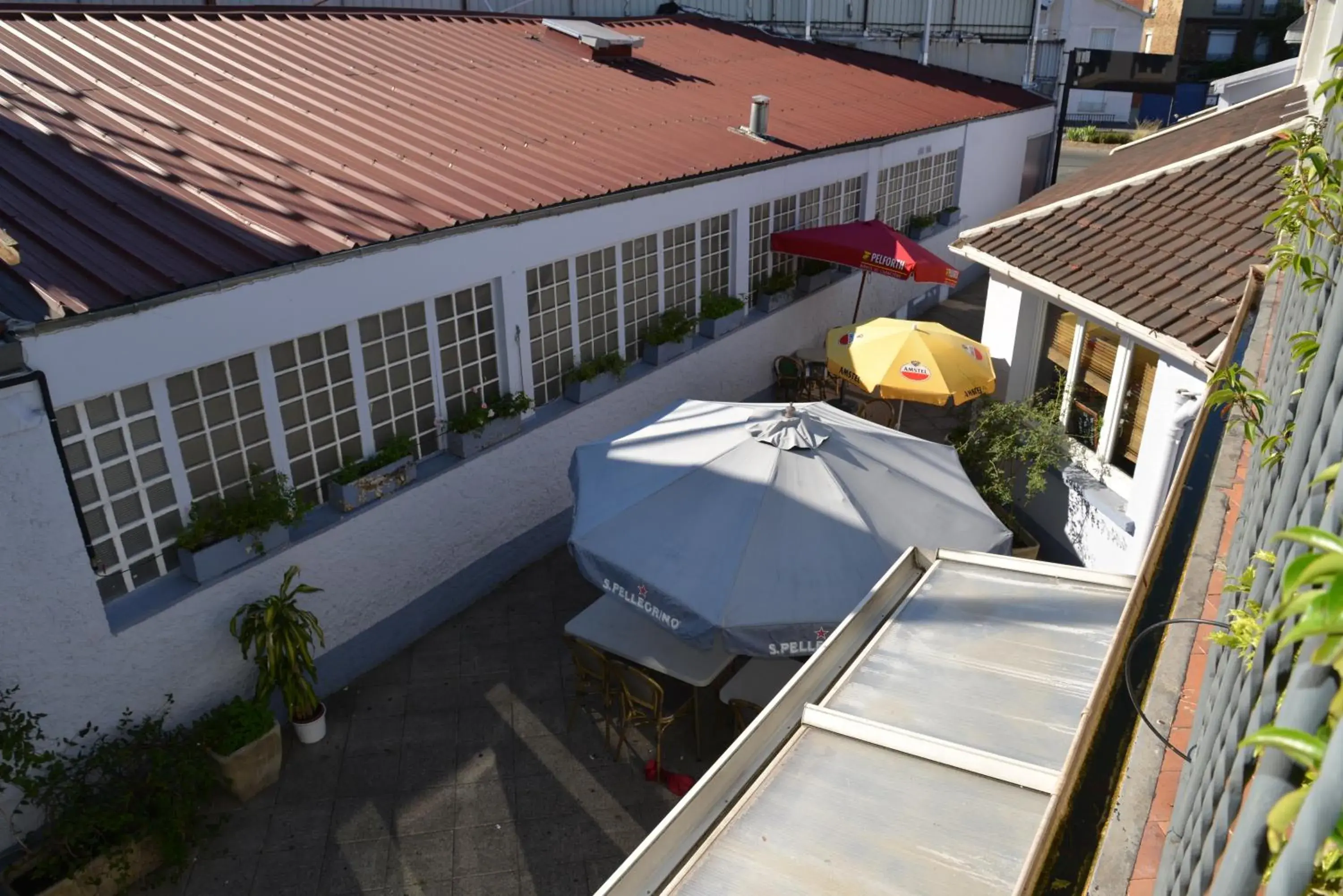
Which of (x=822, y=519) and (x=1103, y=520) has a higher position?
(x=822, y=519)

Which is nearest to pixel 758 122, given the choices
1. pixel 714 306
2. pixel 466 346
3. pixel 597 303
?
pixel 714 306

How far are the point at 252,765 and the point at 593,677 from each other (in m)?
2.89

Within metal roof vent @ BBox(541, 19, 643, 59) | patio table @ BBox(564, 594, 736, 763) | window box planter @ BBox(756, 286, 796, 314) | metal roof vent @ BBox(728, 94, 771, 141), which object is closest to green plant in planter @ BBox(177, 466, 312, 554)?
patio table @ BBox(564, 594, 736, 763)

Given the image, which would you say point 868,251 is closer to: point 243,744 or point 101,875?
point 243,744

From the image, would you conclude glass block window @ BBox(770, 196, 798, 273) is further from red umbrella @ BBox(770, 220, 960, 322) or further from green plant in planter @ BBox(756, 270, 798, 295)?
red umbrella @ BBox(770, 220, 960, 322)

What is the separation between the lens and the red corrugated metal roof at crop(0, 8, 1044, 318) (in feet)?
25.7

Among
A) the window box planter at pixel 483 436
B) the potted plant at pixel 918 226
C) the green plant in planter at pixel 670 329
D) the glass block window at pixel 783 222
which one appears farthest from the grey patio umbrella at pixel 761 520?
the potted plant at pixel 918 226

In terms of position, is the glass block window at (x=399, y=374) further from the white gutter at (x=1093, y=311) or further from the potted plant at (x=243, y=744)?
the white gutter at (x=1093, y=311)

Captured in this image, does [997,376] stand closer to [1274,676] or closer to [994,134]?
[1274,676]

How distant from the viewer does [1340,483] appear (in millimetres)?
1282

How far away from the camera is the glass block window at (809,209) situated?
16219mm

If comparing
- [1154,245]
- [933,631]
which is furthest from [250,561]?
[1154,245]

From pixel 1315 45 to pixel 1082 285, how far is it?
25.0ft

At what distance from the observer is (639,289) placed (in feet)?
42.7
